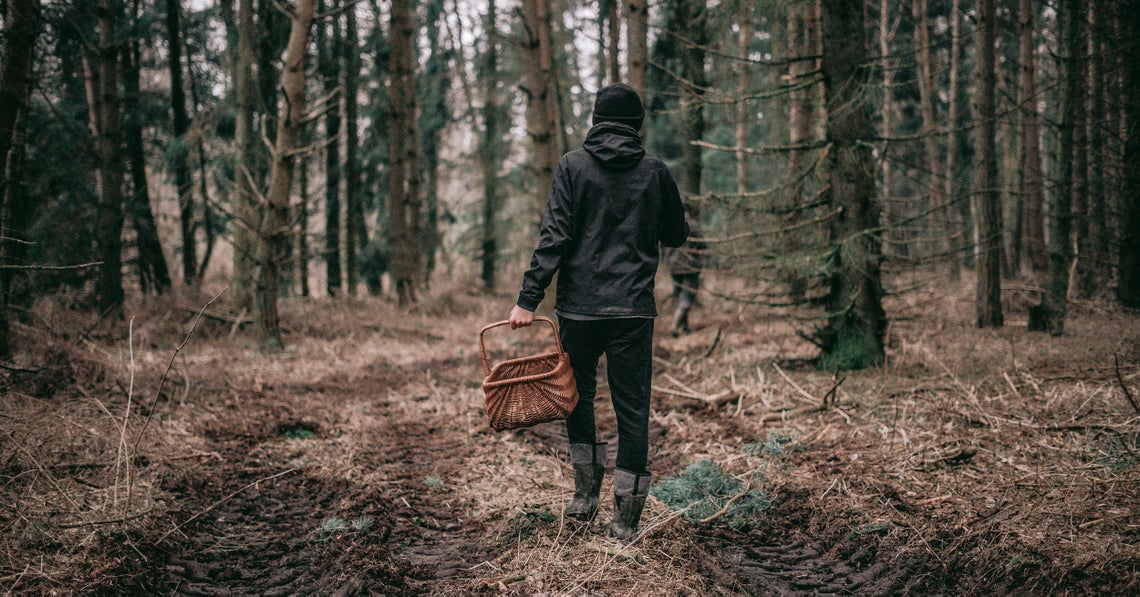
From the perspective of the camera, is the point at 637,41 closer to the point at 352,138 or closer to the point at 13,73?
the point at 13,73

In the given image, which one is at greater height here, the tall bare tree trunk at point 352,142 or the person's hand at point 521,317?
the tall bare tree trunk at point 352,142

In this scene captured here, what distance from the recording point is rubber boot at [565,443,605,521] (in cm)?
383

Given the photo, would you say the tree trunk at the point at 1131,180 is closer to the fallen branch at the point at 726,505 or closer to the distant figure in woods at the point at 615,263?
the fallen branch at the point at 726,505

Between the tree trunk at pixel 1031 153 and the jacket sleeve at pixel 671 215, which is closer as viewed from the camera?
the jacket sleeve at pixel 671 215

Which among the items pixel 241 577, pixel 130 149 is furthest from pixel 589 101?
pixel 241 577

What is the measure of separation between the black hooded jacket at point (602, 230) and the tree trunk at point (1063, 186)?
7.97m

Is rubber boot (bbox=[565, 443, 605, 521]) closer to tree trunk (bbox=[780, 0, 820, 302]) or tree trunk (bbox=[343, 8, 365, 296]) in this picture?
tree trunk (bbox=[780, 0, 820, 302])

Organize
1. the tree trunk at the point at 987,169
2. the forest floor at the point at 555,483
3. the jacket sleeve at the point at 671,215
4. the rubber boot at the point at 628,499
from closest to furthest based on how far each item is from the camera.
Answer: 1. the forest floor at the point at 555,483
2. the rubber boot at the point at 628,499
3. the jacket sleeve at the point at 671,215
4. the tree trunk at the point at 987,169

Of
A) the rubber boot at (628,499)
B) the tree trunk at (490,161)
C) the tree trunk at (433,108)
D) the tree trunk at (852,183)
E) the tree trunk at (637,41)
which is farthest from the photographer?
the tree trunk at (433,108)

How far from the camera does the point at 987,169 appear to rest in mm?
9211

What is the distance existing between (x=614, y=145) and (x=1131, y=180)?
9174mm

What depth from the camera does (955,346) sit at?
Answer: 8477mm

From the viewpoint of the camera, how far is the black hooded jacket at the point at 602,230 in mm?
3576

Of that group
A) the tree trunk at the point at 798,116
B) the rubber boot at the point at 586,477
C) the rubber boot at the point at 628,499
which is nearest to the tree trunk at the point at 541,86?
the tree trunk at the point at 798,116
